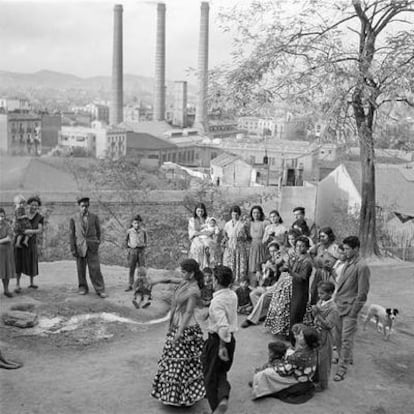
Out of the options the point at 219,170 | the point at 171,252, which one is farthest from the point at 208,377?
the point at 219,170

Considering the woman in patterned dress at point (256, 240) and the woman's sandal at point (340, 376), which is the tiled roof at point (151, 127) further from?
the woman's sandal at point (340, 376)

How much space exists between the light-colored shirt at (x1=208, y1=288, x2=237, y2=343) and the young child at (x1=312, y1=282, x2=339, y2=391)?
4.00 feet

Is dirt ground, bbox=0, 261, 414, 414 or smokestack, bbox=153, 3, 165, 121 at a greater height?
smokestack, bbox=153, 3, 165, 121

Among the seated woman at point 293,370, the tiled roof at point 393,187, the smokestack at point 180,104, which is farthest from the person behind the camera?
the smokestack at point 180,104

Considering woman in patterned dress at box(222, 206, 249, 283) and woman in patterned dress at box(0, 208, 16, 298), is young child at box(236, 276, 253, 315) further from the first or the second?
woman in patterned dress at box(0, 208, 16, 298)

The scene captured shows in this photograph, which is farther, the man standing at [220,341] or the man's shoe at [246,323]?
the man's shoe at [246,323]

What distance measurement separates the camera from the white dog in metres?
7.23

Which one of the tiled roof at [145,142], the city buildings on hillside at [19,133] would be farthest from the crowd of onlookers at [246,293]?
the tiled roof at [145,142]

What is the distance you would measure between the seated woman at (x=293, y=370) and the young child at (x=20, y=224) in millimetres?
4034

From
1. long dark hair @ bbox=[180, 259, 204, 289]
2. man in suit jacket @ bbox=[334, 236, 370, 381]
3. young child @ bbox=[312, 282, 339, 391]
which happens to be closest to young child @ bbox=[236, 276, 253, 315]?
man in suit jacket @ bbox=[334, 236, 370, 381]

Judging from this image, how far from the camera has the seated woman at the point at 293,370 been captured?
207 inches

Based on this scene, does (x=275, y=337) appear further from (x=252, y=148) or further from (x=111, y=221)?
(x=252, y=148)

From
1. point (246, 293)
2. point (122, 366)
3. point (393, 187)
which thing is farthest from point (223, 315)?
point (393, 187)

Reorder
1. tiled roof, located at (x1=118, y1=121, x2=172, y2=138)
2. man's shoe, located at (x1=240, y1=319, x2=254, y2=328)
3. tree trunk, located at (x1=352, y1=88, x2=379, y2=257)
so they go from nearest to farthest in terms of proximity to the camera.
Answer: man's shoe, located at (x1=240, y1=319, x2=254, y2=328), tree trunk, located at (x1=352, y1=88, x2=379, y2=257), tiled roof, located at (x1=118, y1=121, x2=172, y2=138)
